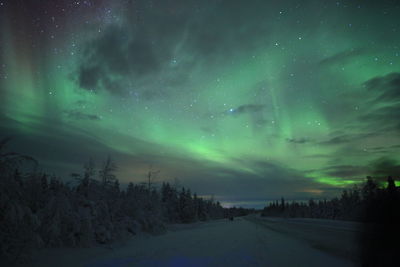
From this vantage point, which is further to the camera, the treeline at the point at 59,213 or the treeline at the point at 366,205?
the treeline at the point at 366,205

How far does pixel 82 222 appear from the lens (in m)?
15.8

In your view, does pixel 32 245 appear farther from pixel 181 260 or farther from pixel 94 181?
pixel 94 181

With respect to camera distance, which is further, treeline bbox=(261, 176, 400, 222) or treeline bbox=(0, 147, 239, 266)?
treeline bbox=(261, 176, 400, 222)

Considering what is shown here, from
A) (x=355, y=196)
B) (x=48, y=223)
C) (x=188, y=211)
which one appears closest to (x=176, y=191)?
(x=188, y=211)

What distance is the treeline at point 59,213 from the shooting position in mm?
9578

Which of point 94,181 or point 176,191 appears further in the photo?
point 176,191

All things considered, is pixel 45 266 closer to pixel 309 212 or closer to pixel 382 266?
pixel 382 266

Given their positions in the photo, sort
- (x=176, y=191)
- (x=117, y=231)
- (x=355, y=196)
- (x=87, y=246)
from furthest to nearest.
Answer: (x=176, y=191), (x=355, y=196), (x=117, y=231), (x=87, y=246)

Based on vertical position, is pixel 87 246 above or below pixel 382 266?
below

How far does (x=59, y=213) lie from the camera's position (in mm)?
14672

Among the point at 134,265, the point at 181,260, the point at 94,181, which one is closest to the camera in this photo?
the point at 134,265

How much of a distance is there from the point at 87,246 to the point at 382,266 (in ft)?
47.5

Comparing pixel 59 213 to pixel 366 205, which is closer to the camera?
pixel 59 213

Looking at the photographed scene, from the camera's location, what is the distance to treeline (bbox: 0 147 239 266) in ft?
31.4
